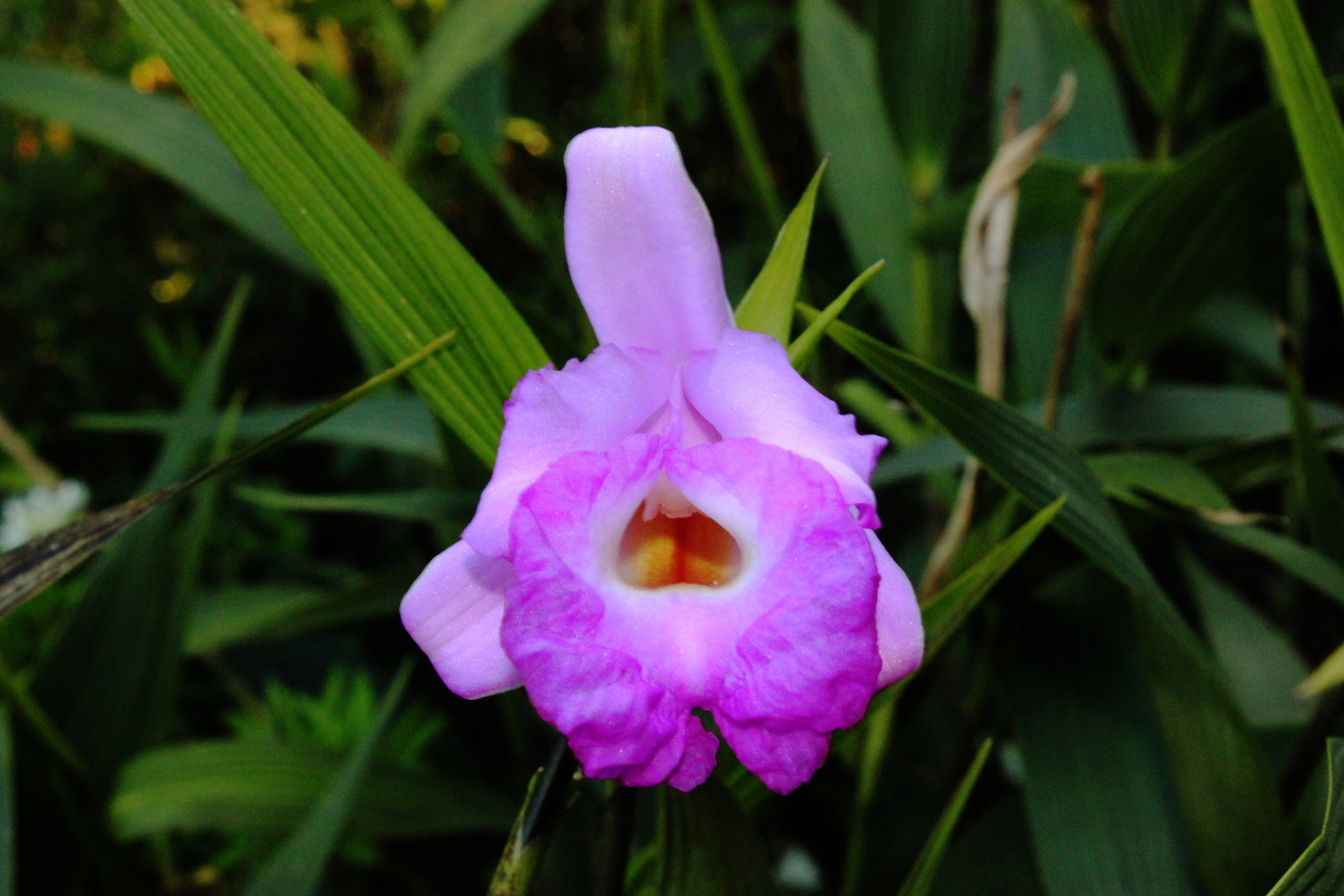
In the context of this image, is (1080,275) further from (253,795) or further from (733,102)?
(253,795)

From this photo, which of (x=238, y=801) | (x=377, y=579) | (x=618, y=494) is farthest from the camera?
(x=377, y=579)

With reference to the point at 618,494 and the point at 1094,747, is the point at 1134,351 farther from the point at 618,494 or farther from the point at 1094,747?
the point at 618,494

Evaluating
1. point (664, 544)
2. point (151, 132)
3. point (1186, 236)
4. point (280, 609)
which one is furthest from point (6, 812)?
point (1186, 236)

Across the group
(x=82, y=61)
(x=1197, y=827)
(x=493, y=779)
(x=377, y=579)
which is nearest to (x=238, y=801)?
(x=377, y=579)

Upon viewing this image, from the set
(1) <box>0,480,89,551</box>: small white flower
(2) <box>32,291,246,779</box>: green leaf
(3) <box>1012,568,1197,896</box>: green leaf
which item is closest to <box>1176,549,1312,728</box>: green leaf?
(3) <box>1012,568,1197,896</box>: green leaf

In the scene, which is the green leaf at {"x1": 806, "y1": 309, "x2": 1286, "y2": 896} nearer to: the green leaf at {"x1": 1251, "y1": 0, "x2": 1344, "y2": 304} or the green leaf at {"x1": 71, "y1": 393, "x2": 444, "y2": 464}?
the green leaf at {"x1": 1251, "y1": 0, "x2": 1344, "y2": 304}
